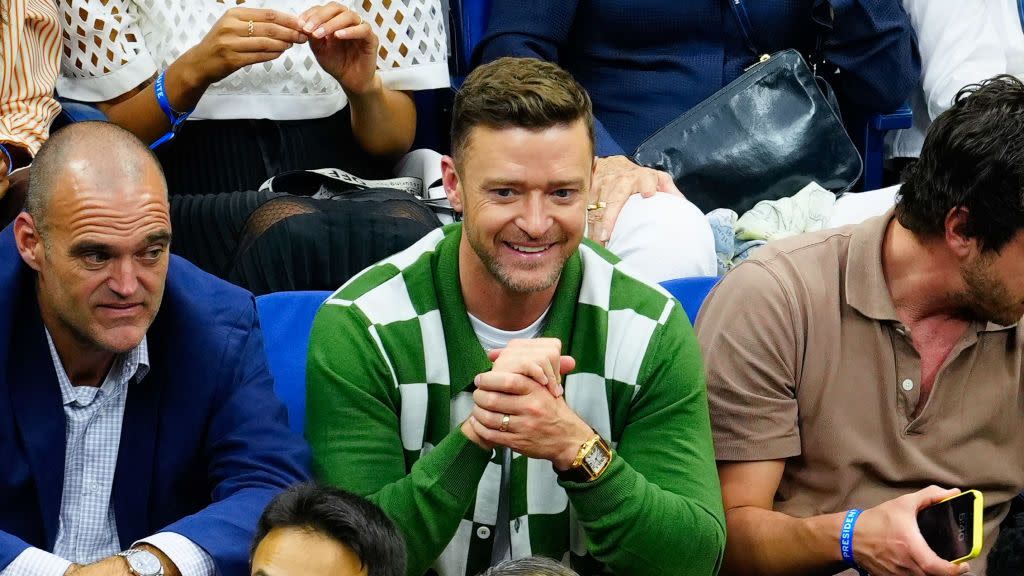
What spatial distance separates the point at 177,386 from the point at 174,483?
175 millimetres

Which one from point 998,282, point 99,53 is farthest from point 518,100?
point 99,53

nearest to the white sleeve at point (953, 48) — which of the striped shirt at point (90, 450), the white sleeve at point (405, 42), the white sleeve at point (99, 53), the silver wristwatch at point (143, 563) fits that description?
the white sleeve at point (405, 42)

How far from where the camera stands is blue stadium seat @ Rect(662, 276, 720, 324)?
2.89 meters

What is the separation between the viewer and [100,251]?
2148 millimetres

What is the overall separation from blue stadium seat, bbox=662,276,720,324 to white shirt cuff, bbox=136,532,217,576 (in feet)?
3.94

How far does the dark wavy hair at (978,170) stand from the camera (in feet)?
8.03

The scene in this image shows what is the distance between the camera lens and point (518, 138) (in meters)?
2.29

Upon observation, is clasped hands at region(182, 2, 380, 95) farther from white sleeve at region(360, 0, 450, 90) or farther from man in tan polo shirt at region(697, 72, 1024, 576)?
man in tan polo shirt at region(697, 72, 1024, 576)

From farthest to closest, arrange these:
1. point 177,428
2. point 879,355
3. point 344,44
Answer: point 344,44
point 879,355
point 177,428

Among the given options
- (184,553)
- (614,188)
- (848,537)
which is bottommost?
(848,537)

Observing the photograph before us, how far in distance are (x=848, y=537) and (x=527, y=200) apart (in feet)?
2.73

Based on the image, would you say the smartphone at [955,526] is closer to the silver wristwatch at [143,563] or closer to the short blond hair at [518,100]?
the short blond hair at [518,100]

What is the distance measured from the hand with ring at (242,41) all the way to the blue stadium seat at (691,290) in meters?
0.96

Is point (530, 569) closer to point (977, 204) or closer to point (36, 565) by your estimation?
point (36, 565)
